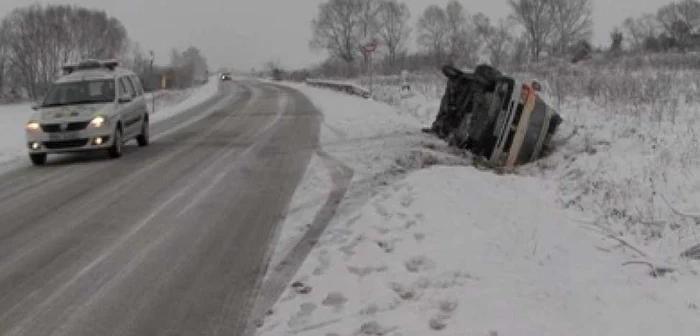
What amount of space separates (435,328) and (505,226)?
2.65 m

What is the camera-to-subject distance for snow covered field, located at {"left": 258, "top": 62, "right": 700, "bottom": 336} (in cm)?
489

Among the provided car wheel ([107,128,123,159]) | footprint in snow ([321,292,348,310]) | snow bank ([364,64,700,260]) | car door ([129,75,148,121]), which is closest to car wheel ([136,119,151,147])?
car door ([129,75,148,121])

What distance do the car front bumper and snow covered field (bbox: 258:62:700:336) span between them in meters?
5.06

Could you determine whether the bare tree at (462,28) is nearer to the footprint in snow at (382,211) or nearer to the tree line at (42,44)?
the tree line at (42,44)

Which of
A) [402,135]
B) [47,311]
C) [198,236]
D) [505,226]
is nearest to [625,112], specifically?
[402,135]

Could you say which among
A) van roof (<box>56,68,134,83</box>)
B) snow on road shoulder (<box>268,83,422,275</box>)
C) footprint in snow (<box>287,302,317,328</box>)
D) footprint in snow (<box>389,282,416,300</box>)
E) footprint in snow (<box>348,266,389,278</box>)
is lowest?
snow on road shoulder (<box>268,83,422,275</box>)

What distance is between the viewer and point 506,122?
12.0 m

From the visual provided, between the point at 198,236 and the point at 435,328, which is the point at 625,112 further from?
the point at 435,328

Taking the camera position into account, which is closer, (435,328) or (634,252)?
(435,328)

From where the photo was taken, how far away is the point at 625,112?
563 inches

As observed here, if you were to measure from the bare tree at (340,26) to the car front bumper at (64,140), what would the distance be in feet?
336

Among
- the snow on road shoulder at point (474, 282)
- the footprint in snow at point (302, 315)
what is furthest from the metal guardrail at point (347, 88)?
the footprint in snow at point (302, 315)

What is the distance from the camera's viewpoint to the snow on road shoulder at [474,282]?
476cm

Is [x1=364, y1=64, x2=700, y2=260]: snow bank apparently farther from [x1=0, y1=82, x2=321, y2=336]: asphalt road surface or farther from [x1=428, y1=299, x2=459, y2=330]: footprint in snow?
[x1=0, y1=82, x2=321, y2=336]: asphalt road surface
